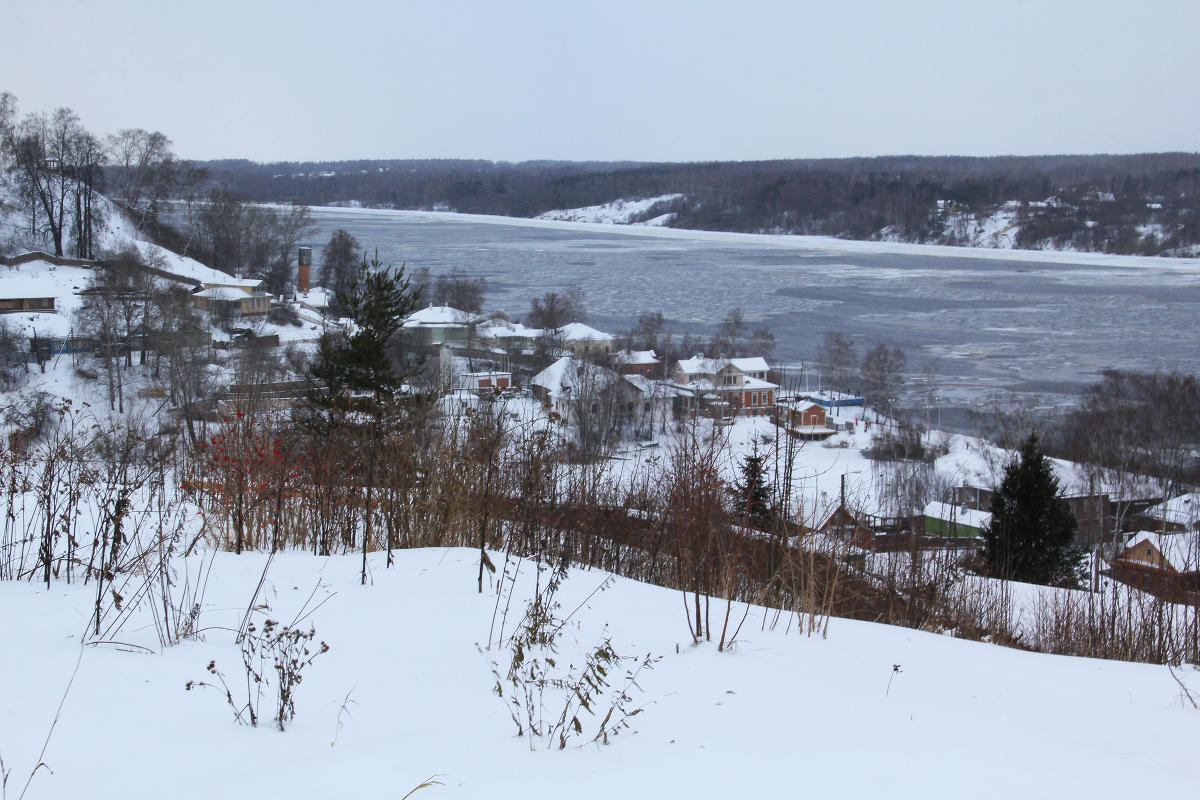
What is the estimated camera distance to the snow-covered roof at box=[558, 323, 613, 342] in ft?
88.0

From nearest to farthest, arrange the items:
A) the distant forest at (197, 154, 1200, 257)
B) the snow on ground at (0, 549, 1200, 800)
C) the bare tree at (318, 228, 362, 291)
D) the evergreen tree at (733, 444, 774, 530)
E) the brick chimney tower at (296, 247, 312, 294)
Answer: the snow on ground at (0, 549, 1200, 800), the evergreen tree at (733, 444, 774, 530), the brick chimney tower at (296, 247, 312, 294), the bare tree at (318, 228, 362, 291), the distant forest at (197, 154, 1200, 257)

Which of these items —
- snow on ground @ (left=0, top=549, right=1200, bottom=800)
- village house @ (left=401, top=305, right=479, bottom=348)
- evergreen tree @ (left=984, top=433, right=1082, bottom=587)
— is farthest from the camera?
village house @ (left=401, top=305, right=479, bottom=348)

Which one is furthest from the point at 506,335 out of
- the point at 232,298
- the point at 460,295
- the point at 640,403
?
the point at 232,298

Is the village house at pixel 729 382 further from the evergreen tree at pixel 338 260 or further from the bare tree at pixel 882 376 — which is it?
the evergreen tree at pixel 338 260

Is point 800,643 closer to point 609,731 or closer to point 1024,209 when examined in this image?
point 609,731

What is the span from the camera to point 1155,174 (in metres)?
72.9

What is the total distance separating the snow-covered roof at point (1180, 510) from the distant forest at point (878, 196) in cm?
4517

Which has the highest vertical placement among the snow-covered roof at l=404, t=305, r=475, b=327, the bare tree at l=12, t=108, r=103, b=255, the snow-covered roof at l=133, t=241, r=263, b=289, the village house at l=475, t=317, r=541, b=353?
the bare tree at l=12, t=108, r=103, b=255

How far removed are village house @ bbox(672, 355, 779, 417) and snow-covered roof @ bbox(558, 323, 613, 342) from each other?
335 centimetres

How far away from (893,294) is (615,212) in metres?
49.5

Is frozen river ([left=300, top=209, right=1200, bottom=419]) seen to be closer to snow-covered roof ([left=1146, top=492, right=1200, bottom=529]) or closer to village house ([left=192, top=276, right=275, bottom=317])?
snow-covered roof ([left=1146, top=492, right=1200, bottom=529])

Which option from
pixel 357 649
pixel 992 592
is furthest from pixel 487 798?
pixel 992 592

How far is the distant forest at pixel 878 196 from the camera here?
200 ft

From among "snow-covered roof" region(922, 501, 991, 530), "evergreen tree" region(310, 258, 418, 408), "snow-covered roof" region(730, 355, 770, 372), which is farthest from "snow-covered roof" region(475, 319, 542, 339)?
"evergreen tree" region(310, 258, 418, 408)
